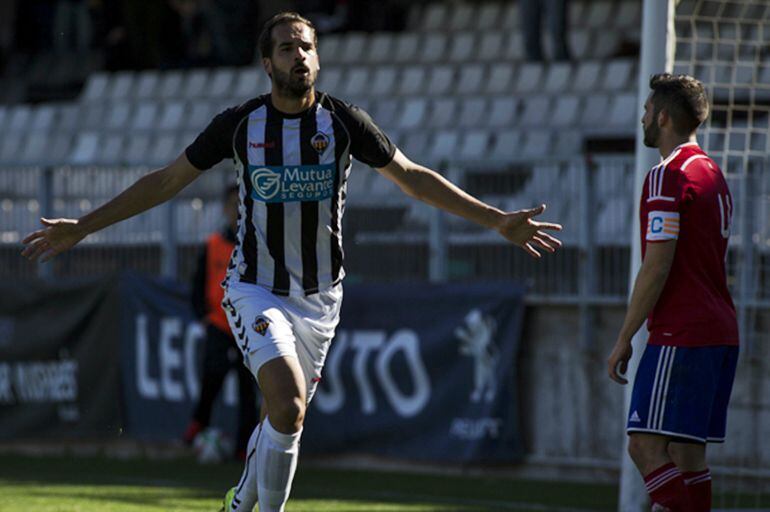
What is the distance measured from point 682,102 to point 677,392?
4.05 ft

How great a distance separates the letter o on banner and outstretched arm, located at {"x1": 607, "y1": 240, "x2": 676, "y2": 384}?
547cm

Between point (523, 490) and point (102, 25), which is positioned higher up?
point (102, 25)

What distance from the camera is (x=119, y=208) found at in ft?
22.2

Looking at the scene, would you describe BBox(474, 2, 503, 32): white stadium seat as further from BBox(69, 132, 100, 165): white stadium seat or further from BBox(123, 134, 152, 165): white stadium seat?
BBox(69, 132, 100, 165): white stadium seat

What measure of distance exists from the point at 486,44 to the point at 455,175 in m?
7.09

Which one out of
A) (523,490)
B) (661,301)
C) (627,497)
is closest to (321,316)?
(661,301)

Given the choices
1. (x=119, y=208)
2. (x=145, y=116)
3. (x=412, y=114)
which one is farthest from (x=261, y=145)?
(x=145, y=116)

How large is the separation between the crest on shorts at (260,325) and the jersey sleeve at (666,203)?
1.65m

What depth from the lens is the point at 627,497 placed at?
29.0 feet

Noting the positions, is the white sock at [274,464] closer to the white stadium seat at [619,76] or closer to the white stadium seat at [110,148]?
the white stadium seat at [619,76]

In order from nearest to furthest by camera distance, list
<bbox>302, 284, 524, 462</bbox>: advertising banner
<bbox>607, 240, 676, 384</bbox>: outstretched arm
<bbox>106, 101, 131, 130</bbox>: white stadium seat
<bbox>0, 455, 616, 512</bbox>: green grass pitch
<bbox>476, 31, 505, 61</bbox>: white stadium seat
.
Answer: <bbox>607, 240, 676, 384</bbox>: outstretched arm
<bbox>0, 455, 616, 512</bbox>: green grass pitch
<bbox>302, 284, 524, 462</bbox>: advertising banner
<bbox>476, 31, 505, 61</bbox>: white stadium seat
<bbox>106, 101, 131, 130</bbox>: white stadium seat

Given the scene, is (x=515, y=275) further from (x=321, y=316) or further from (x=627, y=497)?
(x=321, y=316)

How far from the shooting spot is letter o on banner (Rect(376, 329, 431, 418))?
11.8 meters

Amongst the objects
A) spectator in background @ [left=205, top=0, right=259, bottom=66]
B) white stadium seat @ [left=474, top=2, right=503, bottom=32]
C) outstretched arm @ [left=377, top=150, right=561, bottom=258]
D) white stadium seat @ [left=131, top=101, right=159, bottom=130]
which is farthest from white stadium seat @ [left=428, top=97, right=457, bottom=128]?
outstretched arm @ [left=377, top=150, right=561, bottom=258]
